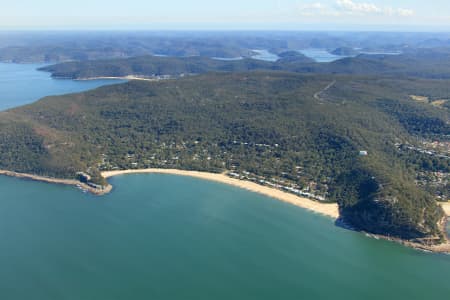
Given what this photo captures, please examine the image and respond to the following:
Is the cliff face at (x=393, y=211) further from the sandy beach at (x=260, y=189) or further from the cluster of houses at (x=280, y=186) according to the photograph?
the cluster of houses at (x=280, y=186)

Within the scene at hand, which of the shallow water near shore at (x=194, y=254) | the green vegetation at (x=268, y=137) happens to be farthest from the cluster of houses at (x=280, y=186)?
the shallow water near shore at (x=194, y=254)

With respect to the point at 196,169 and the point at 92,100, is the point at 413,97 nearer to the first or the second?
the point at 196,169

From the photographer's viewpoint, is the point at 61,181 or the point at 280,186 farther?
the point at 61,181

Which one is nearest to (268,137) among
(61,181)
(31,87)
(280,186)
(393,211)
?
(280,186)

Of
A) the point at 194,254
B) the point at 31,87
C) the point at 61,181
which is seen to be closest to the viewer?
the point at 194,254

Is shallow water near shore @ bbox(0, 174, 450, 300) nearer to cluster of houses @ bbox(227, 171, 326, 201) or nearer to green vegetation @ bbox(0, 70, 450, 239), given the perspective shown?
cluster of houses @ bbox(227, 171, 326, 201)

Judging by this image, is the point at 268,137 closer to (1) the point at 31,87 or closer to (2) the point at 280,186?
(2) the point at 280,186
